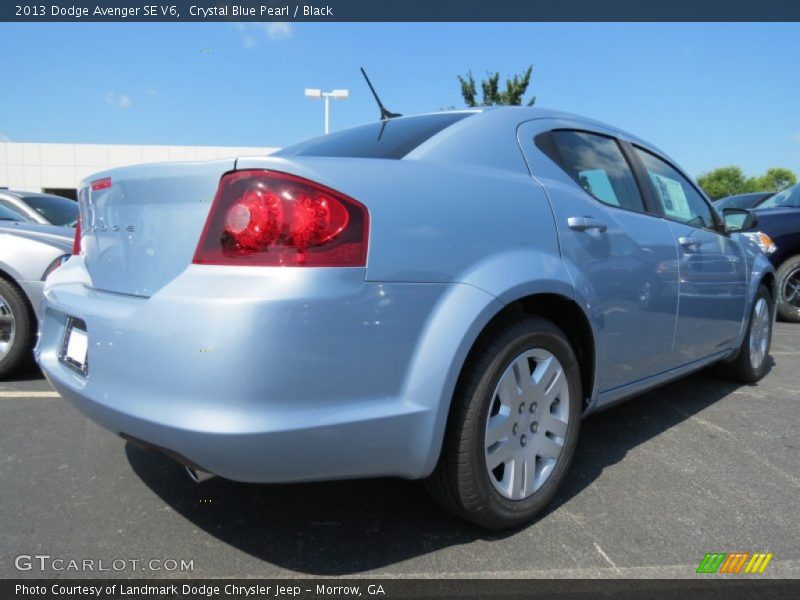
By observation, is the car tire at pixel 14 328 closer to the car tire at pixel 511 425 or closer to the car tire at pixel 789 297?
the car tire at pixel 511 425

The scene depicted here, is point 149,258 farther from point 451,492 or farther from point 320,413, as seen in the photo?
point 451,492

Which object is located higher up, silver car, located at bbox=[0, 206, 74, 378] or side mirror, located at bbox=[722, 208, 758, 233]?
side mirror, located at bbox=[722, 208, 758, 233]

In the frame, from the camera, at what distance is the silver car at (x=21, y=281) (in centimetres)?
377

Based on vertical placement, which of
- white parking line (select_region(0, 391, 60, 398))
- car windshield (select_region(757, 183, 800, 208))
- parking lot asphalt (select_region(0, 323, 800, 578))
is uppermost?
car windshield (select_region(757, 183, 800, 208))

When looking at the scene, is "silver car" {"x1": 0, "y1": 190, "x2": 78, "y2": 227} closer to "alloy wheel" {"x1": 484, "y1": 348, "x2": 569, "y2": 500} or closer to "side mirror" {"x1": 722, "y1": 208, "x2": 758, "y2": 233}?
"alloy wheel" {"x1": 484, "y1": 348, "x2": 569, "y2": 500}

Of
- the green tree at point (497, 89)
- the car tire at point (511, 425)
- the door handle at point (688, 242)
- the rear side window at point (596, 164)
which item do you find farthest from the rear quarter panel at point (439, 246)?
the green tree at point (497, 89)

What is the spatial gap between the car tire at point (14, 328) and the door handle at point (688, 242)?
3984 mm

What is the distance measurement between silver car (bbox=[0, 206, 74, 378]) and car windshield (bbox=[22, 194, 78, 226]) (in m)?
1.27

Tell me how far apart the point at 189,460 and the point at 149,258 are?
637 millimetres

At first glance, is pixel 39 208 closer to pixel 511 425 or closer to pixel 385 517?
pixel 385 517

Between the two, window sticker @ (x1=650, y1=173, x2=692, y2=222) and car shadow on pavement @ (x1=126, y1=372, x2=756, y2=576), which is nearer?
car shadow on pavement @ (x1=126, y1=372, x2=756, y2=576)

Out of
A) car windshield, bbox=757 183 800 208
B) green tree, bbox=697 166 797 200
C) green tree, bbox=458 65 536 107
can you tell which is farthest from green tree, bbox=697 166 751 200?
car windshield, bbox=757 183 800 208

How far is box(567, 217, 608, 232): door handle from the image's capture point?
7.37ft

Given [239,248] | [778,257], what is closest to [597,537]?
[239,248]
